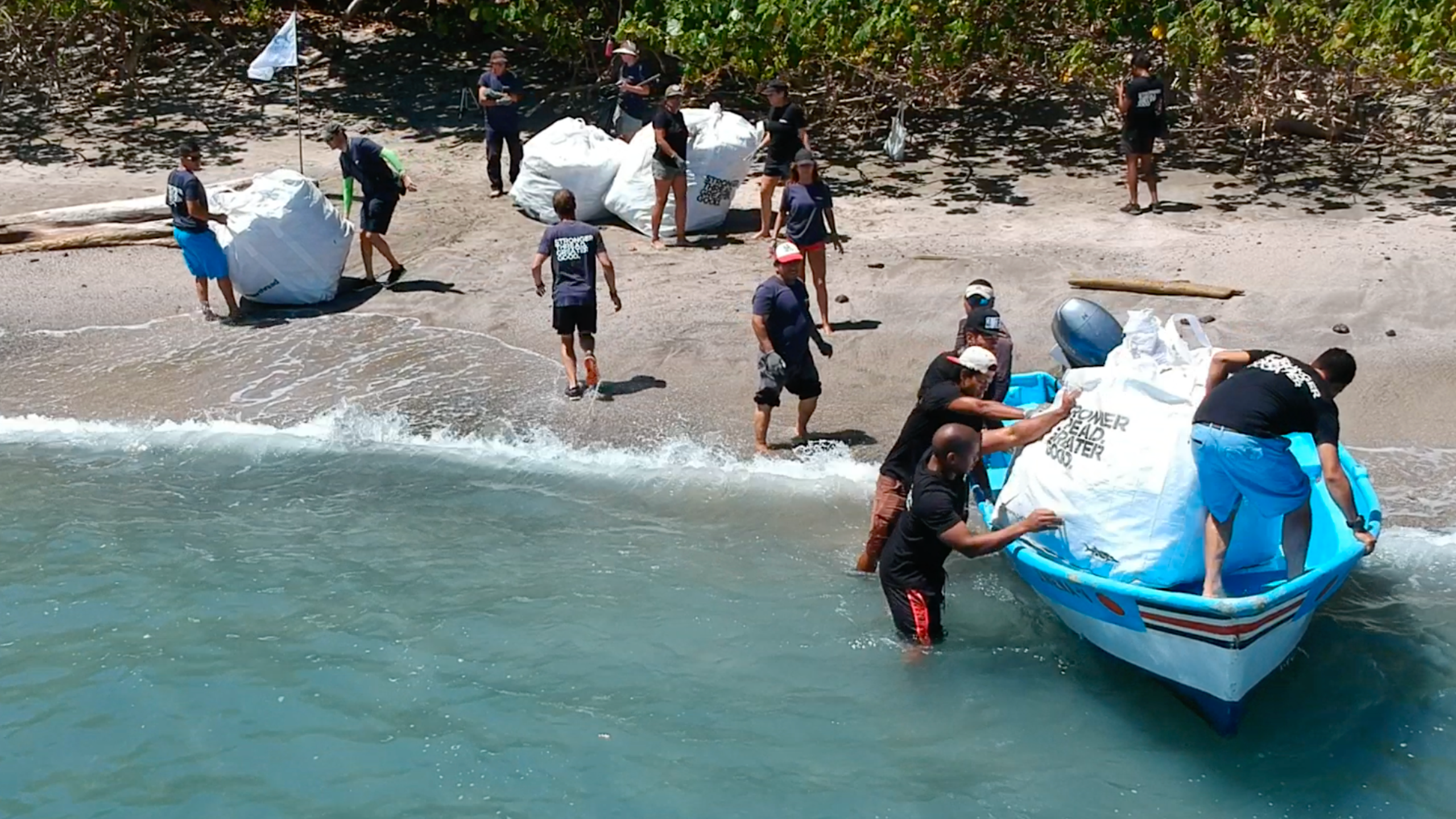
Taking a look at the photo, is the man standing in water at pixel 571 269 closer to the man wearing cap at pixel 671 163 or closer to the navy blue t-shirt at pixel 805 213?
the navy blue t-shirt at pixel 805 213

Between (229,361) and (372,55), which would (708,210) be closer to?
(229,361)

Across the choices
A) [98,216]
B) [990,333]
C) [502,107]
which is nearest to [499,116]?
[502,107]

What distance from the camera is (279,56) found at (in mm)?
13906

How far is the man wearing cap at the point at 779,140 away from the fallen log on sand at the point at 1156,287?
2966 mm

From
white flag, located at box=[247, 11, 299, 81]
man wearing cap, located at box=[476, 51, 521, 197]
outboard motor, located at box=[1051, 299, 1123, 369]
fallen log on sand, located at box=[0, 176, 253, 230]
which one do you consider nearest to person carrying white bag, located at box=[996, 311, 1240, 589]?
outboard motor, located at box=[1051, 299, 1123, 369]

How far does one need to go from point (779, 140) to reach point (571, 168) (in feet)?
6.67

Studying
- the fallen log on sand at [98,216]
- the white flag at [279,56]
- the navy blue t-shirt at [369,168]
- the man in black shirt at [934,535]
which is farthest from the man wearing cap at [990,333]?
the fallen log on sand at [98,216]

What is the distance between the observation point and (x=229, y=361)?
1190cm

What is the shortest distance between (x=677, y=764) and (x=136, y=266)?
9.10 m

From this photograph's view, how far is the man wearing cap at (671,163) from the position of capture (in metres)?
13.1

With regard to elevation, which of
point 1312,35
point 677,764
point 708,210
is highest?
point 1312,35

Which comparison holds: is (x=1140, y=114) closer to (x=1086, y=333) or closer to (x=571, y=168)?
(x=1086, y=333)

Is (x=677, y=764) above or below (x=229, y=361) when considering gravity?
below

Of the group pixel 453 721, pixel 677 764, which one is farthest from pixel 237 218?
pixel 677 764
